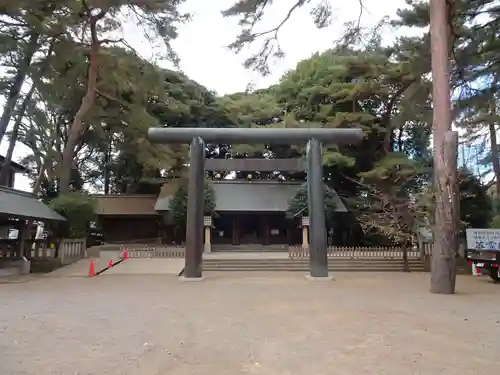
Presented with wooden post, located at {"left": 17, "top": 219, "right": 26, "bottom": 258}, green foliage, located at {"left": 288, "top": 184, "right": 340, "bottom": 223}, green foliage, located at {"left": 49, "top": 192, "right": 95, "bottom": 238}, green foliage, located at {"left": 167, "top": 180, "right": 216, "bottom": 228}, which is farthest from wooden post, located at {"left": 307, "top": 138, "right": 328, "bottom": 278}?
green foliage, located at {"left": 167, "top": 180, "right": 216, "bottom": 228}

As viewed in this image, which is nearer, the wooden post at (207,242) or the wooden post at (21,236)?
the wooden post at (21,236)

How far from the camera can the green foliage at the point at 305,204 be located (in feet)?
89.3

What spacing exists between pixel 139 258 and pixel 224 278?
813cm

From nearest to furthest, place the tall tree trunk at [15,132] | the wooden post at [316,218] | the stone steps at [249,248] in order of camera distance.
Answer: the wooden post at [316,218], the tall tree trunk at [15,132], the stone steps at [249,248]

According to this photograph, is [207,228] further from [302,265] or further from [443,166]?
[443,166]

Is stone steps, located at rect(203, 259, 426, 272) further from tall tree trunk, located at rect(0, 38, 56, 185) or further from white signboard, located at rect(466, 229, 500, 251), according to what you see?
tall tree trunk, located at rect(0, 38, 56, 185)

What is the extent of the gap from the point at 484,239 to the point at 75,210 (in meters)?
17.5

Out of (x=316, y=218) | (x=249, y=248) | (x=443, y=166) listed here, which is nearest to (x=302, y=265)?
(x=316, y=218)

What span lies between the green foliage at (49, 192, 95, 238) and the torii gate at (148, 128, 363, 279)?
719cm

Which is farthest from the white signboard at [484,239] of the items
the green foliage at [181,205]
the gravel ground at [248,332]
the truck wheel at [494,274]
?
the green foliage at [181,205]

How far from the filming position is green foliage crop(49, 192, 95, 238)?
2009 cm

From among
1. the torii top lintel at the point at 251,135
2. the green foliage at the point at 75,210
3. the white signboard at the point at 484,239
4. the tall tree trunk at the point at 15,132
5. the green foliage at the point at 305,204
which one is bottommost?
the white signboard at the point at 484,239

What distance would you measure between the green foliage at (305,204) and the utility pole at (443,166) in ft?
52.1

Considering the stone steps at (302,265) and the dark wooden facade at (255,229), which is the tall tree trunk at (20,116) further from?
the dark wooden facade at (255,229)
